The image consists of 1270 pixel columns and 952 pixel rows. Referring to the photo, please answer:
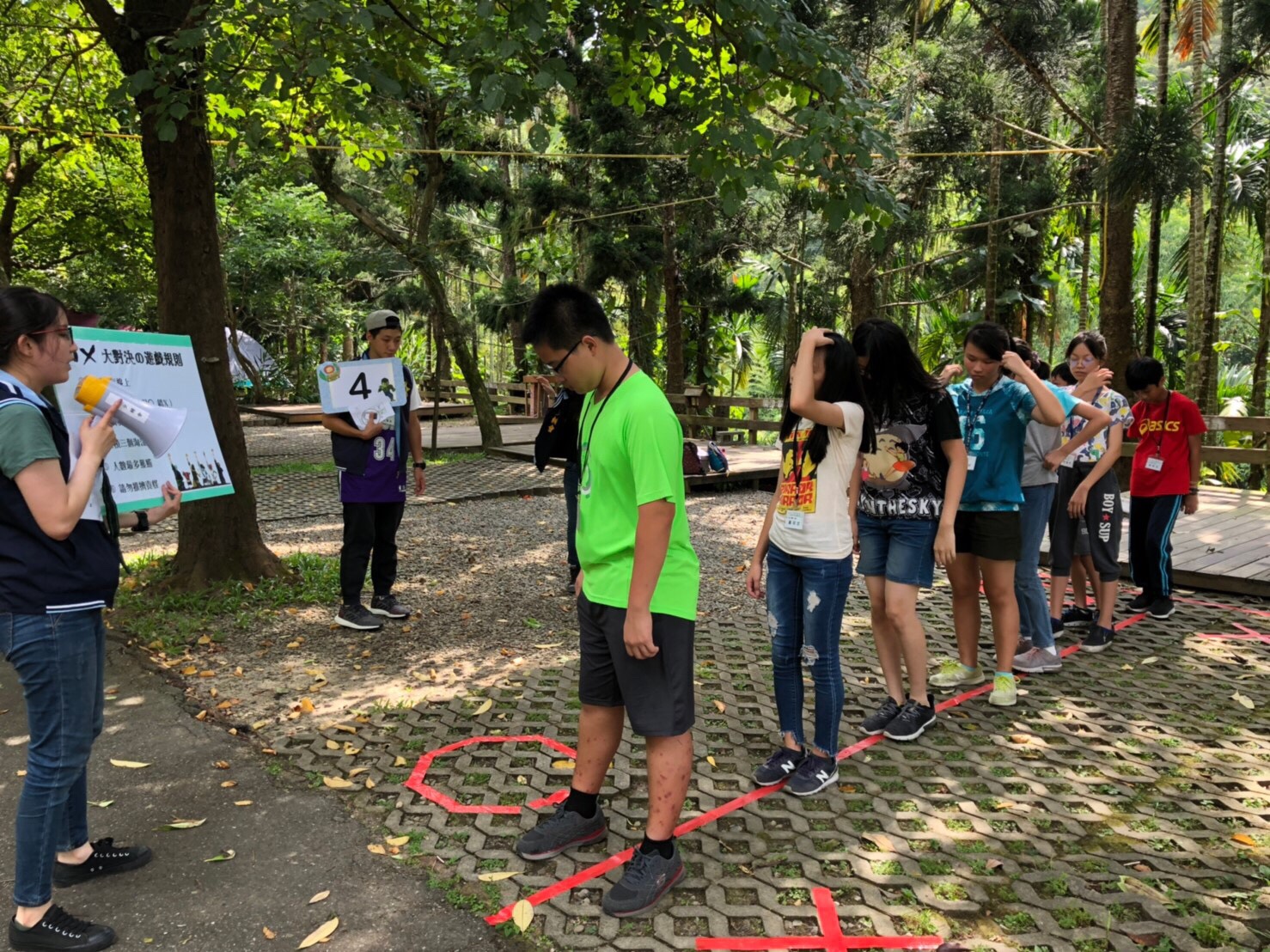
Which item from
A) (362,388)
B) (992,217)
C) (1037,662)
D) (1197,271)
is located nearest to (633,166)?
(992,217)

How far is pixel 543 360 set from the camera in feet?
8.75

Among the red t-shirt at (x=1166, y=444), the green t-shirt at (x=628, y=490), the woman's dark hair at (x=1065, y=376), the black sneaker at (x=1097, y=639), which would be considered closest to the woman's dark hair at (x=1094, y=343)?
the woman's dark hair at (x=1065, y=376)

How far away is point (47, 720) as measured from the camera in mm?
2443

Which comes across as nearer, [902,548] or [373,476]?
[902,548]

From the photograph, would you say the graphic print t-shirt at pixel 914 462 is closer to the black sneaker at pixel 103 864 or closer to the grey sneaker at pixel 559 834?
the grey sneaker at pixel 559 834

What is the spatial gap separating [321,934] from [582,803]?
878 millimetres

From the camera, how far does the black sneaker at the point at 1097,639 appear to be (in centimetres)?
517

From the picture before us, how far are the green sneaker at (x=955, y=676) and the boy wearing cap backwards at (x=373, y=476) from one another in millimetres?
3192

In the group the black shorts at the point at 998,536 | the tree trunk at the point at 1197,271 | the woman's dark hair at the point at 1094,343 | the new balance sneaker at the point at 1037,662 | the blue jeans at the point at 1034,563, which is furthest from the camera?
the tree trunk at the point at 1197,271

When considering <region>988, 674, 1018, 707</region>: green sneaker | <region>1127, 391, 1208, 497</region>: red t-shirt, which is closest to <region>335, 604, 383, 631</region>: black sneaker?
<region>988, 674, 1018, 707</region>: green sneaker

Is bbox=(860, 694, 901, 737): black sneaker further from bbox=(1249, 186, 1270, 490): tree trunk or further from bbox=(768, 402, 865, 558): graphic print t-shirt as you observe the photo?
bbox=(1249, 186, 1270, 490): tree trunk

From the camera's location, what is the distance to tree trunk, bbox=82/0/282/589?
572 cm

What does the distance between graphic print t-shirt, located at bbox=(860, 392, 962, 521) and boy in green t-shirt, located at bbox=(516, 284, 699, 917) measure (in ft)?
4.26

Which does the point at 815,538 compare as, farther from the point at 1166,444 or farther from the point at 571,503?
the point at 1166,444
